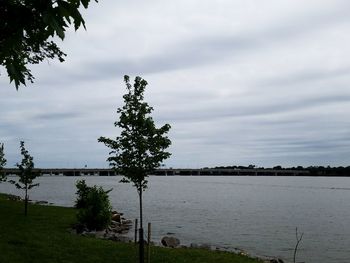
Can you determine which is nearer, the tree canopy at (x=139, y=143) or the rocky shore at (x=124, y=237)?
the tree canopy at (x=139, y=143)

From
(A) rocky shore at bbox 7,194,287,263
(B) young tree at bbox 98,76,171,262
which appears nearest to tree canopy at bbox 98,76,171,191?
(B) young tree at bbox 98,76,171,262

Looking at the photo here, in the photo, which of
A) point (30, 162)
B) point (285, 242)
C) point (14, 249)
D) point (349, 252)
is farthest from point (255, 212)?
point (14, 249)

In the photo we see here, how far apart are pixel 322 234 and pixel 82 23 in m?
51.4

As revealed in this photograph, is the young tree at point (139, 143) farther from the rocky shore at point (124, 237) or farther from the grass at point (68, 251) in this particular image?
the rocky shore at point (124, 237)

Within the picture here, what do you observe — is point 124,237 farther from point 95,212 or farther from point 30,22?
point 30,22

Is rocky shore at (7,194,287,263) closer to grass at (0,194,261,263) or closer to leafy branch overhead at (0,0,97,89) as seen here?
grass at (0,194,261,263)

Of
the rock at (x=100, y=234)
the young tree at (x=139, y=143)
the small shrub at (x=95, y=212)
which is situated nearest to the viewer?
the young tree at (x=139, y=143)

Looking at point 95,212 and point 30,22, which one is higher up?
point 30,22

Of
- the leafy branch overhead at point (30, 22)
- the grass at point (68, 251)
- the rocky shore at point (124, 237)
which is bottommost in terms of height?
the rocky shore at point (124, 237)

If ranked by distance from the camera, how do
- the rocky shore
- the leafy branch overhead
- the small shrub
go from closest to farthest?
the leafy branch overhead < the rocky shore < the small shrub

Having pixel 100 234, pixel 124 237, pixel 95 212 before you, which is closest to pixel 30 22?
pixel 100 234

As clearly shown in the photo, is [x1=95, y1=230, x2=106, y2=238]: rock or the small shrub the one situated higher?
the small shrub

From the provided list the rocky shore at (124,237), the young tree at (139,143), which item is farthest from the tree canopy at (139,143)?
the rocky shore at (124,237)

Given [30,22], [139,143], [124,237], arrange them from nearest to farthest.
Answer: [30,22], [139,143], [124,237]
